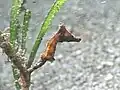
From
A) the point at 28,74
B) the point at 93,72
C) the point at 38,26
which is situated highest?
the point at 28,74

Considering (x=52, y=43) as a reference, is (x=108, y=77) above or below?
below

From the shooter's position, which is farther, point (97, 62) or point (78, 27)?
point (78, 27)

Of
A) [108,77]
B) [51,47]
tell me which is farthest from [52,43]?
[108,77]

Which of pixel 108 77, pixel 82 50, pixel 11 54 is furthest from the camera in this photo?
pixel 82 50

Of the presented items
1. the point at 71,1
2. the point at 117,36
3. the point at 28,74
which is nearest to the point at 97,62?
the point at 117,36

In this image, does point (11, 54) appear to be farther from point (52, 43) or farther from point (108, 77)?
point (108, 77)

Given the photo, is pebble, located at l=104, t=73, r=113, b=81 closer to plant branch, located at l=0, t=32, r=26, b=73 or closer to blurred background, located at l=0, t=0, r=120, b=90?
blurred background, located at l=0, t=0, r=120, b=90

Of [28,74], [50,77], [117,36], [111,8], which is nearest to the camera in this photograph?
[28,74]

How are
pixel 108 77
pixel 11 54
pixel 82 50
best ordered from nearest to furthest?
1. pixel 11 54
2. pixel 108 77
3. pixel 82 50

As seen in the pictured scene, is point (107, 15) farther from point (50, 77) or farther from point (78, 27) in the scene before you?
point (50, 77)
